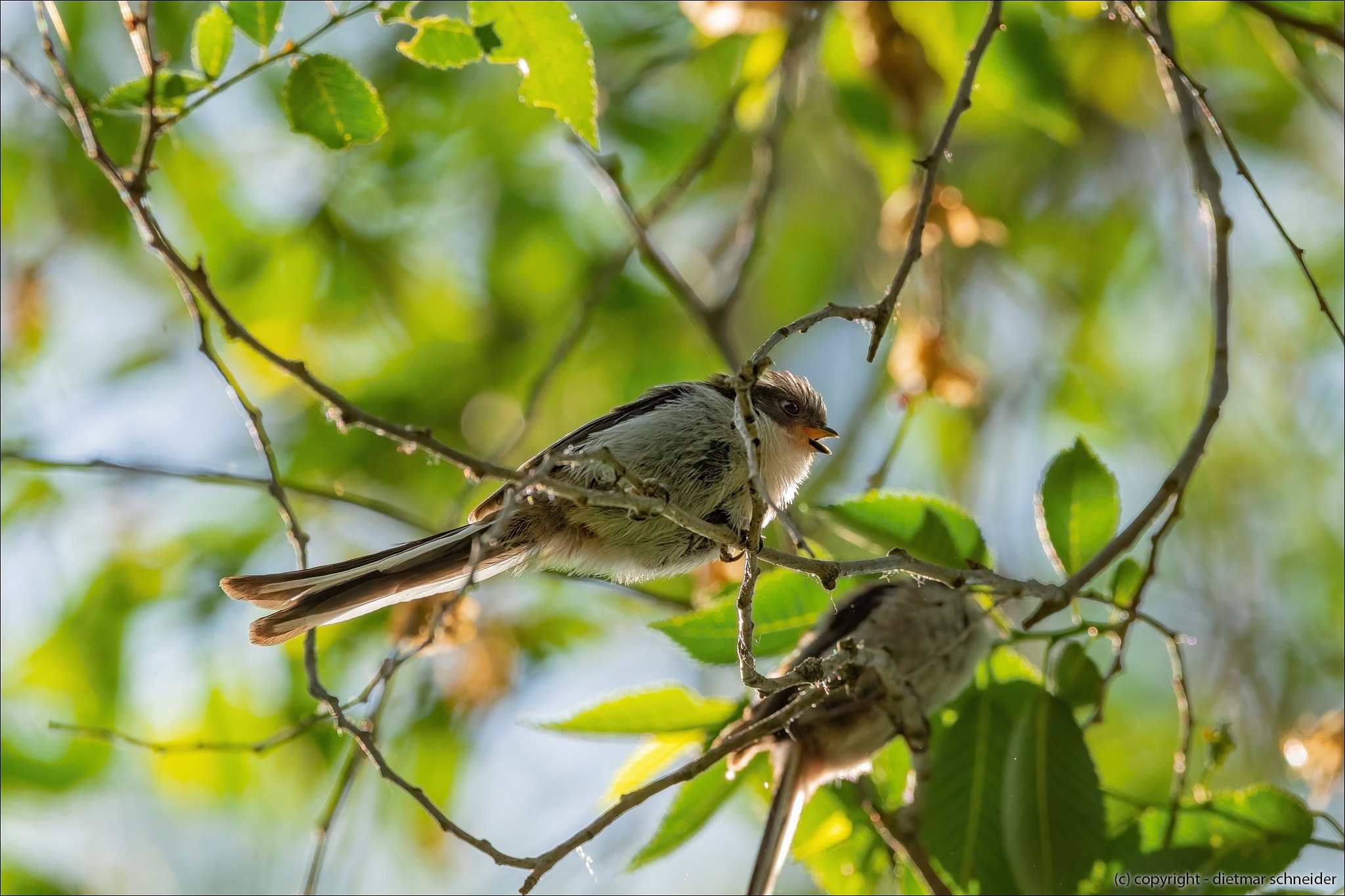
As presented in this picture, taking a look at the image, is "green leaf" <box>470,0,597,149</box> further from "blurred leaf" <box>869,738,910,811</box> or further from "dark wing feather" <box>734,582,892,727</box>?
"blurred leaf" <box>869,738,910,811</box>

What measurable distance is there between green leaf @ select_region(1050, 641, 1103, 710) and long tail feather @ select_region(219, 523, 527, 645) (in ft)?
6.39

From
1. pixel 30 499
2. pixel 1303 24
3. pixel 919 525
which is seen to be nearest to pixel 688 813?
pixel 919 525

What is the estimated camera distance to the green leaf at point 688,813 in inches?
139

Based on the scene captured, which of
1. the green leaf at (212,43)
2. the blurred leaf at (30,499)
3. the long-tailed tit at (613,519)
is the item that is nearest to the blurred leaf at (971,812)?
the long-tailed tit at (613,519)

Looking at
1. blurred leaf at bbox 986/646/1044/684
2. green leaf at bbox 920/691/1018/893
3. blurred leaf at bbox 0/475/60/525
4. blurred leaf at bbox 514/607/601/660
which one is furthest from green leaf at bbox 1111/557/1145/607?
blurred leaf at bbox 0/475/60/525

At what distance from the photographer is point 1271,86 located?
24.3ft

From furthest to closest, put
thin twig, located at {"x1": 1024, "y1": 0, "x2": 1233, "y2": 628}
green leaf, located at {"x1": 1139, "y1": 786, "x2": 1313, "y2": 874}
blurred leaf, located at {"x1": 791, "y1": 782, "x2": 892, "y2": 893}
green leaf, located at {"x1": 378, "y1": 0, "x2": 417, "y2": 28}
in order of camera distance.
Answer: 1. blurred leaf, located at {"x1": 791, "y1": 782, "x2": 892, "y2": 893}
2. green leaf, located at {"x1": 1139, "y1": 786, "x2": 1313, "y2": 874}
3. thin twig, located at {"x1": 1024, "y1": 0, "x2": 1233, "y2": 628}
4. green leaf, located at {"x1": 378, "y1": 0, "x2": 417, "y2": 28}

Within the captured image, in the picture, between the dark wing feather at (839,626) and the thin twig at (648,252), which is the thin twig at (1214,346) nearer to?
the dark wing feather at (839,626)

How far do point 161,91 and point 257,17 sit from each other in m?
0.33

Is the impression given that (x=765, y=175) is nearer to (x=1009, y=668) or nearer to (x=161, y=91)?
(x=1009, y=668)

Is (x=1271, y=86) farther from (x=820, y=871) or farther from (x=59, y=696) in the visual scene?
(x=59, y=696)

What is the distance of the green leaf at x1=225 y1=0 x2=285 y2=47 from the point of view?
9.92 feet

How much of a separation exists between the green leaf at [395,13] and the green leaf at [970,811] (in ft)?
9.27

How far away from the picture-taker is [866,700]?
3756 millimetres
